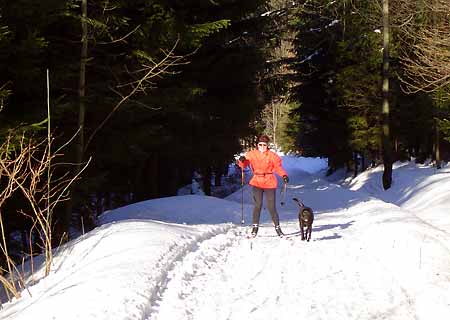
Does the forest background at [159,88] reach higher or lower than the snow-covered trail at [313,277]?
higher

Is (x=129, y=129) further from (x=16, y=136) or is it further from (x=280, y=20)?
(x=280, y=20)

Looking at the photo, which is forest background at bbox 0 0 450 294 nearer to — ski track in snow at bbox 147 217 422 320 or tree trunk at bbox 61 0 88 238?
tree trunk at bbox 61 0 88 238

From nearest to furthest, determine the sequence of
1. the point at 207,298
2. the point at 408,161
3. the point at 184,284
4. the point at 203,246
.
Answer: the point at 207,298, the point at 184,284, the point at 203,246, the point at 408,161

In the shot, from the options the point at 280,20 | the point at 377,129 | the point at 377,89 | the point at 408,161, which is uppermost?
the point at 280,20

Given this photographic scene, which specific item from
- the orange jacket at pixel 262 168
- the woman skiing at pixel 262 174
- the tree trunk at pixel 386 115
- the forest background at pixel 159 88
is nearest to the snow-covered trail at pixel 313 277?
the woman skiing at pixel 262 174

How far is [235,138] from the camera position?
1841 centimetres

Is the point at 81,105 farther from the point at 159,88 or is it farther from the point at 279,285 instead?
the point at 279,285

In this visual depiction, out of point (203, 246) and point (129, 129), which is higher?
point (129, 129)

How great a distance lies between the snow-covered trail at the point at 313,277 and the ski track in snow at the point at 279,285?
11 mm

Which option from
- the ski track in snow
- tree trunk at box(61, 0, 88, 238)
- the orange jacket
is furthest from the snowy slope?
tree trunk at box(61, 0, 88, 238)

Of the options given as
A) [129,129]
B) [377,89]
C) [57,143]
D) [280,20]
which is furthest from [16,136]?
[377,89]

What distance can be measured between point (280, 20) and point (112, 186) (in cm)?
845

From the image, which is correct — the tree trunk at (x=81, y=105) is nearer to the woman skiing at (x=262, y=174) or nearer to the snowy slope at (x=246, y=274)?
the snowy slope at (x=246, y=274)

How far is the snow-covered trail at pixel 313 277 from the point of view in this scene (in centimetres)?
530
